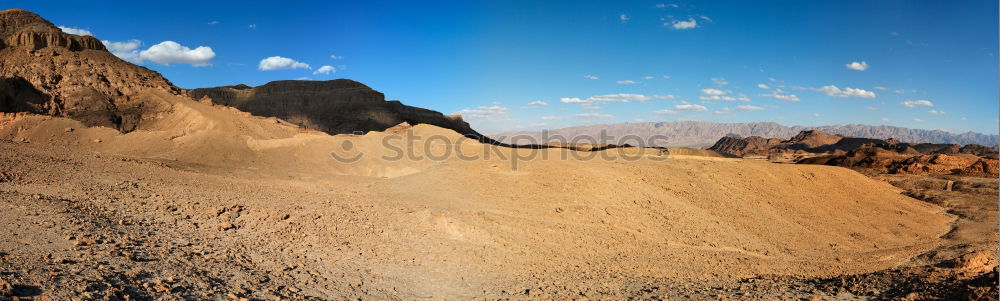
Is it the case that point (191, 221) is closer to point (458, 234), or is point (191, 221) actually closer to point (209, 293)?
point (209, 293)

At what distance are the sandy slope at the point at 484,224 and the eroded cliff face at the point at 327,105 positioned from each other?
127ft

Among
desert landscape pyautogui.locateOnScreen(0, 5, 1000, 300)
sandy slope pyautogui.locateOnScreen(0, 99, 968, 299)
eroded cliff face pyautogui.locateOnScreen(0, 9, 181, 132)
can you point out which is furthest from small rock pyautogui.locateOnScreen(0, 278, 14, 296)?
eroded cliff face pyautogui.locateOnScreen(0, 9, 181, 132)

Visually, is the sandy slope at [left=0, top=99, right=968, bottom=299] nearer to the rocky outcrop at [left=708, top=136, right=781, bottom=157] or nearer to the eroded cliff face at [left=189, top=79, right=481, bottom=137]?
the eroded cliff face at [left=189, top=79, right=481, bottom=137]

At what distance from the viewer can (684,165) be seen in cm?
1392

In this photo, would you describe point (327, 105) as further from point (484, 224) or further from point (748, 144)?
point (748, 144)

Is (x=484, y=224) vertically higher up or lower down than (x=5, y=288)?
lower down

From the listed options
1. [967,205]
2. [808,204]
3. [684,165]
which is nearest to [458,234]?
[684,165]

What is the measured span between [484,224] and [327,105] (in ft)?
169

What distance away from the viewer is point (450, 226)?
29.1 ft

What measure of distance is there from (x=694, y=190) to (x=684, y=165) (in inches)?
84.7

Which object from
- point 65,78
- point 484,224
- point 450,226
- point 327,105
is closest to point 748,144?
point 327,105

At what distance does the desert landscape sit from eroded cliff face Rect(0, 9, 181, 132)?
409 centimetres

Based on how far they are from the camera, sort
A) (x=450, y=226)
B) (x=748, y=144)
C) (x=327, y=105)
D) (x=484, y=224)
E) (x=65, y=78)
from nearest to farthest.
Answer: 1. (x=450, y=226)
2. (x=484, y=224)
3. (x=65, y=78)
4. (x=327, y=105)
5. (x=748, y=144)

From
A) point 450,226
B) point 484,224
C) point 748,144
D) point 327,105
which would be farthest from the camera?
point 748,144
